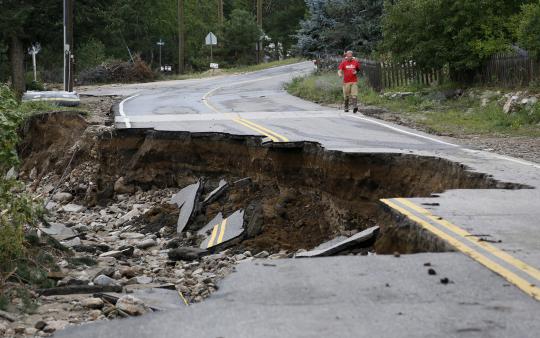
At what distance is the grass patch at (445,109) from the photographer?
1770 cm

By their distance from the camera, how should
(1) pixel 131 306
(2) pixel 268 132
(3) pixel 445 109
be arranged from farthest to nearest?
(3) pixel 445 109
(2) pixel 268 132
(1) pixel 131 306

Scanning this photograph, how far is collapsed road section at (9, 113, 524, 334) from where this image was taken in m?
7.80

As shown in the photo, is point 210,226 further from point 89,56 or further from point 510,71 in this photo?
point 89,56

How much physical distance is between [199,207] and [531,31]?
1053 centimetres

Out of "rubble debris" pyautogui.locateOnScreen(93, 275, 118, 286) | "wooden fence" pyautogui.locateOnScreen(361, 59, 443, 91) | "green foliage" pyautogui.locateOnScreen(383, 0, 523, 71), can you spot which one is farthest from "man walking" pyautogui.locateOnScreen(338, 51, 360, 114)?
"rubble debris" pyautogui.locateOnScreen(93, 275, 118, 286)

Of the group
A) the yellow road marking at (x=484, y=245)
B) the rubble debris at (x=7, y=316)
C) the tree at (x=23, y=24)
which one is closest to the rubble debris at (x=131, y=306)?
the rubble debris at (x=7, y=316)

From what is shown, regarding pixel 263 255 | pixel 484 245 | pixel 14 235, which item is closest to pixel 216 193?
pixel 263 255

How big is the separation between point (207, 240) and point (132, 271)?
269cm

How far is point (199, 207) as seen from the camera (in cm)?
1369

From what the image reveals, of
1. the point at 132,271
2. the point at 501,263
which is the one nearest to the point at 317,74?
the point at 132,271

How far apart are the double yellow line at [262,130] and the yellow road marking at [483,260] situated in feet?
21.9

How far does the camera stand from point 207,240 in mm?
11867

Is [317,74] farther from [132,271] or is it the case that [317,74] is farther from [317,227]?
[132,271]

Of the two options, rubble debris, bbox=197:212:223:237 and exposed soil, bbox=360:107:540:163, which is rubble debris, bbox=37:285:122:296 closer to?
rubble debris, bbox=197:212:223:237
